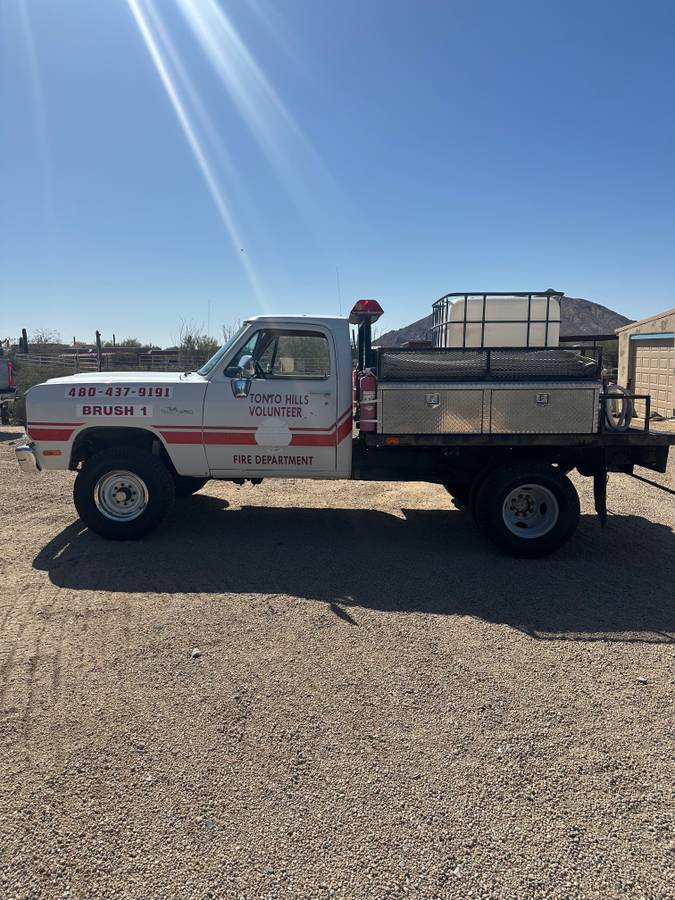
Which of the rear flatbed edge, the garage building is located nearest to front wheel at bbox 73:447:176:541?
the rear flatbed edge

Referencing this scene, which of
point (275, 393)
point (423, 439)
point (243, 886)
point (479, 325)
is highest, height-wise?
point (479, 325)

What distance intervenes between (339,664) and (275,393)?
2848 millimetres

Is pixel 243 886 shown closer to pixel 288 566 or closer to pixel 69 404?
pixel 288 566

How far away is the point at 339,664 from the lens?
3.73 metres

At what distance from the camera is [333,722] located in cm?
316

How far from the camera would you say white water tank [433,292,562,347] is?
619 centimetres

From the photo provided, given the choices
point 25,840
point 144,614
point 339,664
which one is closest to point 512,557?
point 339,664

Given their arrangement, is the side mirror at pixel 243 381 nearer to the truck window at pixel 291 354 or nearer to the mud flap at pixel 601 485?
the truck window at pixel 291 354

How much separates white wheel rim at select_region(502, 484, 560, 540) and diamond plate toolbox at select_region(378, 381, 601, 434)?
0.60 m

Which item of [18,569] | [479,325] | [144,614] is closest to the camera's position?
[144,614]

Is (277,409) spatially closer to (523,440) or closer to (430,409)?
(430,409)

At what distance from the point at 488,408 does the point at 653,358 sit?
15.1 m

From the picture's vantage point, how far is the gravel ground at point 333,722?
2.30 m

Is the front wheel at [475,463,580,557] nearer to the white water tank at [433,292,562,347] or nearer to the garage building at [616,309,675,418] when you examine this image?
the white water tank at [433,292,562,347]
